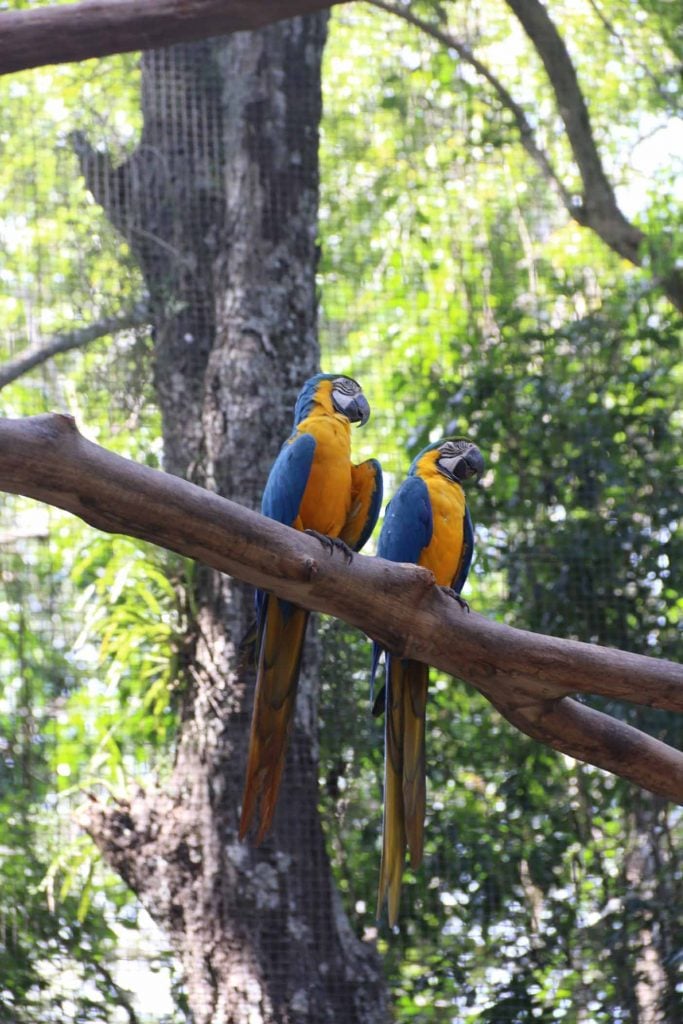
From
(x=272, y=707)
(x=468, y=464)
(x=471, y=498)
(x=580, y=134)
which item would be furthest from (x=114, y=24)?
(x=580, y=134)

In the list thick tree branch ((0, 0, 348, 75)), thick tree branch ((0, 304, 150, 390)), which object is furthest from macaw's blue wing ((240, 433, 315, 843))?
thick tree branch ((0, 304, 150, 390))

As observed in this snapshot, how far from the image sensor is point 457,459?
2090 millimetres

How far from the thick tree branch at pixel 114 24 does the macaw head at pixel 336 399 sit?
74cm

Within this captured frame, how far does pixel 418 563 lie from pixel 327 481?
0.23m

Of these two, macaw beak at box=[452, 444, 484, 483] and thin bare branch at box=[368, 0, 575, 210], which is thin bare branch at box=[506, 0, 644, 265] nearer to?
thin bare branch at box=[368, 0, 575, 210]

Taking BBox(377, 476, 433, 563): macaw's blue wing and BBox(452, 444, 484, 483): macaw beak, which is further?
BBox(452, 444, 484, 483): macaw beak

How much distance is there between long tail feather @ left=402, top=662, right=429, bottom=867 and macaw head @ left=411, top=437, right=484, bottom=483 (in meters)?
0.41

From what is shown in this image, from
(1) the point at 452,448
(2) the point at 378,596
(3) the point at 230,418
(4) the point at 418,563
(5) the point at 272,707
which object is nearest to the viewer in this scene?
(2) the point at 378,596

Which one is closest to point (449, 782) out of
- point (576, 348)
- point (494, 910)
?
point (494, 910)

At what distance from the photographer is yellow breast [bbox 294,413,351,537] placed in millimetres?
1918

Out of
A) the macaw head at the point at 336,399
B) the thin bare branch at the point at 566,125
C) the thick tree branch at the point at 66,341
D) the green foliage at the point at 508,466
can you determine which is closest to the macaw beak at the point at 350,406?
the macaw head at the point at 336,399

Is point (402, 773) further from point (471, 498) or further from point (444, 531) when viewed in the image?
point (471, 498)

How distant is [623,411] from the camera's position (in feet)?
10.1

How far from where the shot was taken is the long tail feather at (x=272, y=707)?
1.67m
